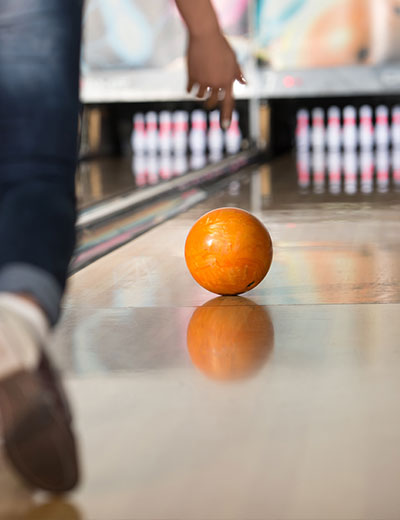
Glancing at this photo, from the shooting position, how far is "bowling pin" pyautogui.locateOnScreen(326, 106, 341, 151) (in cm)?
723

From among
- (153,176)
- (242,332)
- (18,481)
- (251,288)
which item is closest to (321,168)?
(153,176)

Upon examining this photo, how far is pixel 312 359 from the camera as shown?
1506mm

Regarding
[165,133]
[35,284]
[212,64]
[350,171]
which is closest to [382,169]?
[350,171]

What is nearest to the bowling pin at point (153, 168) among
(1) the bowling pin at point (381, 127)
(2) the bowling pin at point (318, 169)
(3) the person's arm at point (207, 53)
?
(2) the bowling pin at point (318, 169)

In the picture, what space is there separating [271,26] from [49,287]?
5.76 meters

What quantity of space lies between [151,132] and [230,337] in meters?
6.04

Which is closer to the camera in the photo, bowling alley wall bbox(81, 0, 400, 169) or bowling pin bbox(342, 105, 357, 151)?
bowling alley wall bbox(81, 0, 400, 169)

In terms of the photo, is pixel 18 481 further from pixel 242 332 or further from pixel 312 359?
pixel 242 332

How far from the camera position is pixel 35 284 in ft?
3.19

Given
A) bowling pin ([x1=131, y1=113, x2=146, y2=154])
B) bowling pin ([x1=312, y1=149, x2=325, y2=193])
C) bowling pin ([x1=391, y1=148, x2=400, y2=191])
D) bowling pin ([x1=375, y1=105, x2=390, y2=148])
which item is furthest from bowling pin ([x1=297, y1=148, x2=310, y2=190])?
bowling pin ([x1=131, y1=113, x2=146, y2=154])

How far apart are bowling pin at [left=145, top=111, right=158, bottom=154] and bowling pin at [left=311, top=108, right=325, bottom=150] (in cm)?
116

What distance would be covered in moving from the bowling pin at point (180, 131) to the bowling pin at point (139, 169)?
299 mm

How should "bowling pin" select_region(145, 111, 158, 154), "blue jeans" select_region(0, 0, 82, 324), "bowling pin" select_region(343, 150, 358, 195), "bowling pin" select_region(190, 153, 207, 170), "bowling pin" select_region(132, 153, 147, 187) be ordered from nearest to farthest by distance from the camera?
"blue jeans" select_region(0, 0, 82, 324) → "bowling pin" select_region(343, 150, 358, 195) → "bowling pin" select_region(132, 153, 147, 187) → "bowling pin" select_region(190, 153, 207, 170) → "bowling pin" select_region(145, 111, 158, 154)

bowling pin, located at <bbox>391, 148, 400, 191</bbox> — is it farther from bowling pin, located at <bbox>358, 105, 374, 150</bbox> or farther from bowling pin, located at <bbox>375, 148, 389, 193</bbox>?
bowling pin, located at <bbox>358, 105, 374, 150</bbox>
